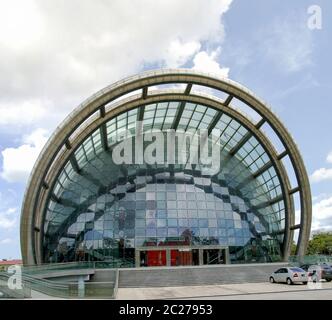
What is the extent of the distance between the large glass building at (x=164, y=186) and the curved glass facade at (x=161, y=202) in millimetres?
112

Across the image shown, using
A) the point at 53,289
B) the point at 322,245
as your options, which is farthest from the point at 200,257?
the point at 322,245

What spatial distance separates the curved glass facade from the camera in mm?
42438

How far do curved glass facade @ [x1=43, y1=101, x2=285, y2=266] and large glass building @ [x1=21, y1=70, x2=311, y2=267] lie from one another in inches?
4.4

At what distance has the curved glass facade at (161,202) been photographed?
42438mm

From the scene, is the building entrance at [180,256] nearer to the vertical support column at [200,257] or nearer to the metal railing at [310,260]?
the vertical support column at [200,257]

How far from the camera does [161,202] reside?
44.4 m

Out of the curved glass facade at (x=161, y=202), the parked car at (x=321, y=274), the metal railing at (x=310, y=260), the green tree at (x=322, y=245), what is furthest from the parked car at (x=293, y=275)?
the green tree at (x=322, y=245)

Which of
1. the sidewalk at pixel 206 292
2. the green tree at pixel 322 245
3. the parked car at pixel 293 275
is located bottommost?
the sidewalk at pixel 206 292

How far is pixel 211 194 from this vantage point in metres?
46.2

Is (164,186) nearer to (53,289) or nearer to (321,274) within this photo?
(321,274)

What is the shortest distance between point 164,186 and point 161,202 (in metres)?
2.00

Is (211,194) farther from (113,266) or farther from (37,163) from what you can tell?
(37,163)
